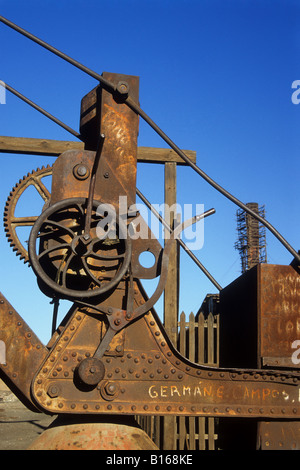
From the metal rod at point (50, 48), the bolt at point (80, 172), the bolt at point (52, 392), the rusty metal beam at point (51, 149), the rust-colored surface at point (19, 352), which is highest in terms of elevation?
the rusty metal beam at point (51, 149)

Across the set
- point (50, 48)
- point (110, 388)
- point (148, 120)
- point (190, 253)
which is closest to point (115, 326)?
point (110, 388)

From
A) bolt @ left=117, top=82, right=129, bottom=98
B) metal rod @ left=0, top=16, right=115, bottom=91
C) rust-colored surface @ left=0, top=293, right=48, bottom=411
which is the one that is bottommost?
rust-colored surface @ left=0, top=293, right=48, bottom=411

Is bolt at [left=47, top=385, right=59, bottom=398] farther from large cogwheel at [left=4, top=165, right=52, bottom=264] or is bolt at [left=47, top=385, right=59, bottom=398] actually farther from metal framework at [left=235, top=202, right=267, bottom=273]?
metal framework at [left=235, top=202, right=267, bottom=273]

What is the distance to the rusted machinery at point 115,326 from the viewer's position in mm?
4648

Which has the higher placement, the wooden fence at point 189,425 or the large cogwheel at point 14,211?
the large cogwheel at point 14,211

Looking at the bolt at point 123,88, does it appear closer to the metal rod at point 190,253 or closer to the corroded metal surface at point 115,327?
the corroded metal surface at point 115,327

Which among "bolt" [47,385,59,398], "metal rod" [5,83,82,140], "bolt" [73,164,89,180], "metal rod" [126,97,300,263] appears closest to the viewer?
"bolt" [47,385,59,398]

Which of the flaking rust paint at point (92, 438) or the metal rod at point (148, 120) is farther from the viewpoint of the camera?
the metal rod at point (148, 120)

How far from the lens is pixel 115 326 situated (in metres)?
4.79

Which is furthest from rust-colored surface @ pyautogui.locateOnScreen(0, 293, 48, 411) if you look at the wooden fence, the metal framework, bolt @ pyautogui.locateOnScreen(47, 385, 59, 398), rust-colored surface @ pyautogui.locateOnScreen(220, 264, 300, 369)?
the metal framework

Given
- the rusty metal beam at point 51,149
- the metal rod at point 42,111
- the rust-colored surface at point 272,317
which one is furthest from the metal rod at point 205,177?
the rusty metal beam at point 51,149

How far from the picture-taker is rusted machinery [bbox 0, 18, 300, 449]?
4.65 metres
